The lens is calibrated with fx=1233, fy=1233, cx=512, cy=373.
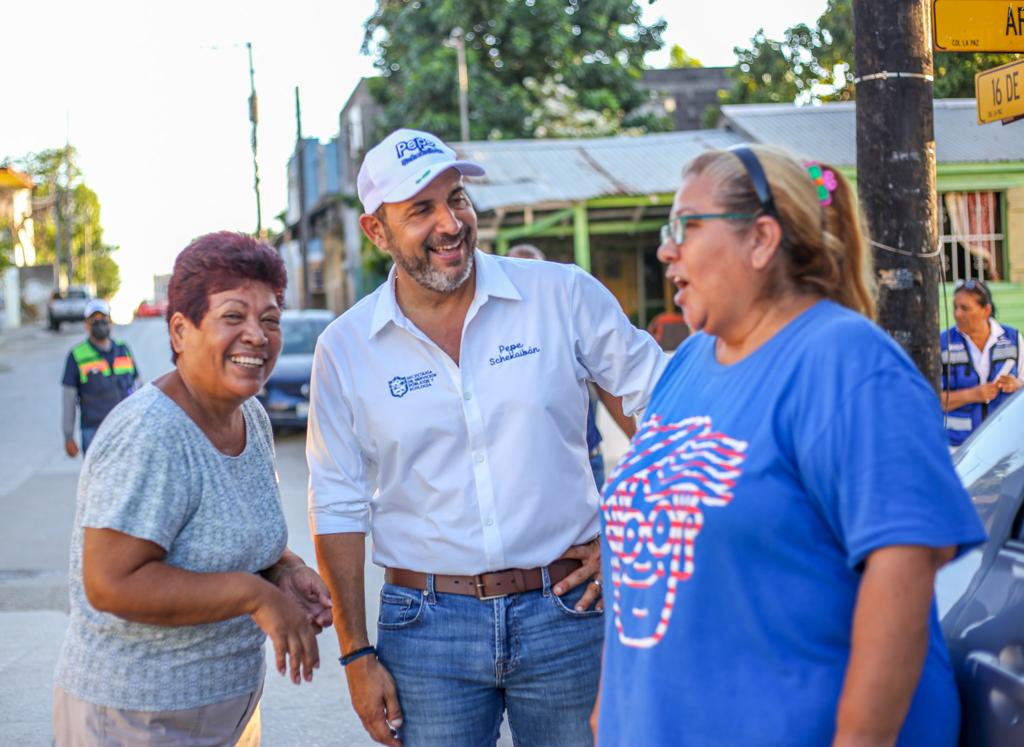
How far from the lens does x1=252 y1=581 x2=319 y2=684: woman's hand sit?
2604 millimetres

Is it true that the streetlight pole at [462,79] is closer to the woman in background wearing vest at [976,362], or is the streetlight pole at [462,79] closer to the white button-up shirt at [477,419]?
the woman in background wearing vest at [976,362]

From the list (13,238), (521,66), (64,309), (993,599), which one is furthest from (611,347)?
(13,238)

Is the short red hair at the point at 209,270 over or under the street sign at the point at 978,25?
under

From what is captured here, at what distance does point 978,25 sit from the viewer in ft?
16.9

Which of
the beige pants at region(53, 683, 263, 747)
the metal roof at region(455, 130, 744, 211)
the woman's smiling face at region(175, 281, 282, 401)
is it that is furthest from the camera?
the metal roof at region(455, 130, 744, 211)

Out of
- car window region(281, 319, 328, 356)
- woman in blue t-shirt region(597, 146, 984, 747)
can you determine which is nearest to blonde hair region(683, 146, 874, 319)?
woman in blue t-shirt region(597, 146, 984, 747)

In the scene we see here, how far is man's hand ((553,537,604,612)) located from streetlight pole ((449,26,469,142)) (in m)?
26.7

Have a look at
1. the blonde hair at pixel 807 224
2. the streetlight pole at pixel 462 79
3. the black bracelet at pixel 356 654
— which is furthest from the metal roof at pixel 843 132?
the blonde hair at pixel 807 224

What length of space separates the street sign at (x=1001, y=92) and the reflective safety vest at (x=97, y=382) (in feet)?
24.9

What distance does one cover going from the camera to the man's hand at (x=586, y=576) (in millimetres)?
2975

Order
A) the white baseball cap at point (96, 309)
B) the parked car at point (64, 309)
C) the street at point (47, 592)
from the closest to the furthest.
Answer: the street at point (47, 592) < the white baseball cap at point (96, 309) < the parked car at point (64, 309)

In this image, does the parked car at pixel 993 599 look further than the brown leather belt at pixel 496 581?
No

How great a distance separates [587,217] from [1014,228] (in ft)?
24.7

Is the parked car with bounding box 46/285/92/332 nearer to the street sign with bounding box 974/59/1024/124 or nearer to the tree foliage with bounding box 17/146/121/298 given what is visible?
Result: the tree foliage with bounding box 17/146/121/298
